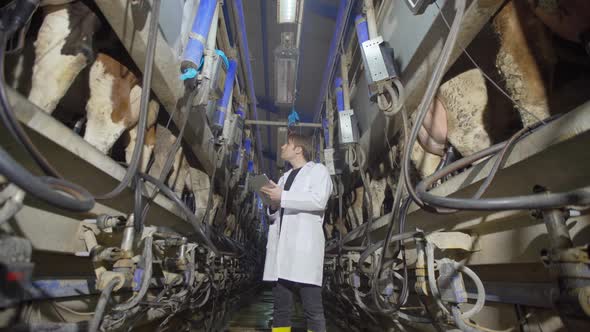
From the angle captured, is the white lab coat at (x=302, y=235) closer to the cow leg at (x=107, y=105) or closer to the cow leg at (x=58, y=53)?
the cow leg at (x=107, y=105)

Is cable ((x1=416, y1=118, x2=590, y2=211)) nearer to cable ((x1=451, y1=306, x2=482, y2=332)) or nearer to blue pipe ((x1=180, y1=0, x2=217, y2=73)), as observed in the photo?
cable ((x1=451, y1=306, x2=482, y2=332))

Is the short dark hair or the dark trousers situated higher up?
the short dark hair

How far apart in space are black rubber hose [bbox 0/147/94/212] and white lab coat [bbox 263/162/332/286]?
39.7 inches

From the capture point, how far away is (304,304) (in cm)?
137

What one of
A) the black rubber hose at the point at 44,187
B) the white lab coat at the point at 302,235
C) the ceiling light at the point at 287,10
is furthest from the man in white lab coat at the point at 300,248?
the black rubber hose at the point at 44,187

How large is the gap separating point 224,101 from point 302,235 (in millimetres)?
1162

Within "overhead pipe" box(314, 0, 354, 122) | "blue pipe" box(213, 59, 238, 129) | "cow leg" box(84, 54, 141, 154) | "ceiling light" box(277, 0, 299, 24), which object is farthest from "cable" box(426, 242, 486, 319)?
"overhead pipe" box(314, 0, 354, 122)

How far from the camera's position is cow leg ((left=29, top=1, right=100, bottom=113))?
2.33 ft

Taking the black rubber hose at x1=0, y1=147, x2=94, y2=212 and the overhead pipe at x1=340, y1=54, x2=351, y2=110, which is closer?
the black rubber hose at x1=0, y1=147, x2=94, y2=212

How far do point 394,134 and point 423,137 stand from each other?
1.43 feet

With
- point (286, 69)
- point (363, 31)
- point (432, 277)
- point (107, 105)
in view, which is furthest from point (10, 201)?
point (286, 69)

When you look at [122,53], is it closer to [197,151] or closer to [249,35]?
[197,151]

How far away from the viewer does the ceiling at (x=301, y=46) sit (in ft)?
7.98

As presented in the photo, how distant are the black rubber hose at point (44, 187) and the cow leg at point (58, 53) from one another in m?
0.40
